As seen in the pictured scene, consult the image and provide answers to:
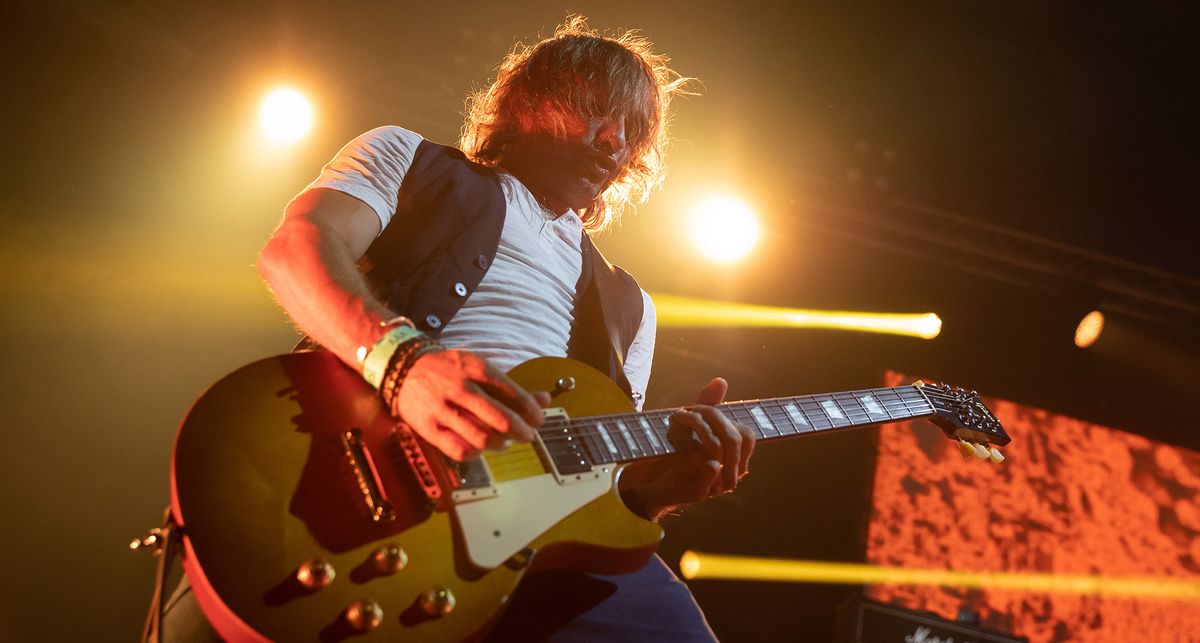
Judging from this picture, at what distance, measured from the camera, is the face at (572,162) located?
2580 millimetres

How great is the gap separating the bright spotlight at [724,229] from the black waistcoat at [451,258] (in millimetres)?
2965

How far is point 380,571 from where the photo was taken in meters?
1.28

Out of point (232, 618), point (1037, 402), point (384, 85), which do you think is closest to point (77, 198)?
point (384, 85)

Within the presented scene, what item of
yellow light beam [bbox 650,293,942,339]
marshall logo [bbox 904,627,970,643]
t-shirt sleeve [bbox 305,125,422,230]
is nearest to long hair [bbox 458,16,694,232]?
t-shirt sleeve [bbox 305,125,422,230]

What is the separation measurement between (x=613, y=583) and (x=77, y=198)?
3.97 metres

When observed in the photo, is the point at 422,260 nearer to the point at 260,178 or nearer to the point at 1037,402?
the point at 260,178

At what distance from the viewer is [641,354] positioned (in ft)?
8.96

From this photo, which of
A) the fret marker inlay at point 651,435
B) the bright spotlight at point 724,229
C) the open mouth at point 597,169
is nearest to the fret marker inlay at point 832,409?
the fret marker inlay at point 651,435

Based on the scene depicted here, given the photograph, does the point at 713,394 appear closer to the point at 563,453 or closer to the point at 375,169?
the point at 563,453

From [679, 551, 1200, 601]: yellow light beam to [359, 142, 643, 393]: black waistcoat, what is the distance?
3.29 metres

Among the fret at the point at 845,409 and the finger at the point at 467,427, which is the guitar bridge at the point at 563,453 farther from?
the fret at the point at 845,409

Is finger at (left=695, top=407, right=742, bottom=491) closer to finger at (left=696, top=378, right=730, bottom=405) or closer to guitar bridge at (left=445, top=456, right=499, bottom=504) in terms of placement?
finger at (left=696, top=378, right=730, bottom=405)

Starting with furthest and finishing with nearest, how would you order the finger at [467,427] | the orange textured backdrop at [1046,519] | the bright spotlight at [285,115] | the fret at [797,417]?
the orange textured backdrop at [1046,519] → the bright spotlight at [285,115] → the fret at [797,417] → the finger at [467,427]

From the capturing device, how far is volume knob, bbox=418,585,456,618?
127 centimetres
